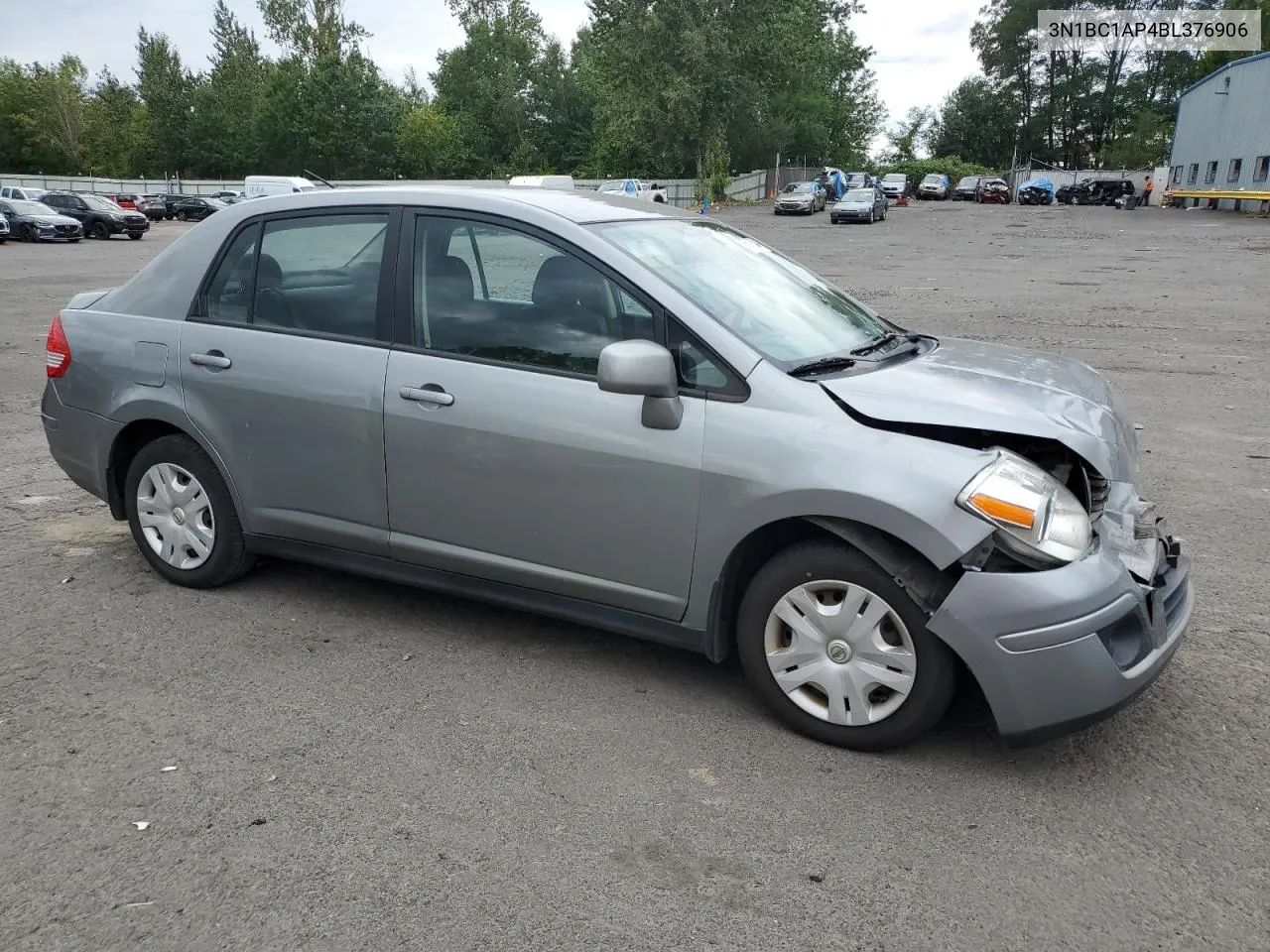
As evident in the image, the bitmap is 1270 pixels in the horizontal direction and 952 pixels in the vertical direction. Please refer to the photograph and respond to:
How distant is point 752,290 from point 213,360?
2.24 metres

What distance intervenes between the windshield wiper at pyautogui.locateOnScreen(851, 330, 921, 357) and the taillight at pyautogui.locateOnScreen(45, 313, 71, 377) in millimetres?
3491

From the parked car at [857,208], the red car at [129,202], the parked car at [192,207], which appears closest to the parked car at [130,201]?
the red car at [129,202]

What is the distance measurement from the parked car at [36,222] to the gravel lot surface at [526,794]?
110 ft

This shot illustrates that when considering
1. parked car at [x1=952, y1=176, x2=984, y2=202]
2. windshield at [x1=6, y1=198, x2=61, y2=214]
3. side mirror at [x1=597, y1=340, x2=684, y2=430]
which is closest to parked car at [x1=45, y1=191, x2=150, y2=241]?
windshield at [x1=6, y1=198, x2=61, y2=214]

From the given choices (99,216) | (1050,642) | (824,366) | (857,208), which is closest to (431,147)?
(99,216)

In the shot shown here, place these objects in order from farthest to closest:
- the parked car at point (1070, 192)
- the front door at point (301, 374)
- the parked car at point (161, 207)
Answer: the parked car at point (1070, 192) < the parked car at point (161, 207) < the front door at point (301, 374)

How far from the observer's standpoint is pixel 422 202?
4047mm

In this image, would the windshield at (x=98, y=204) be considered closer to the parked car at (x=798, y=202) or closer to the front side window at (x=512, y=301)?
the parked car at (x=798, y=202)

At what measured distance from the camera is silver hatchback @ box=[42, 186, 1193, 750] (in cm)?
307

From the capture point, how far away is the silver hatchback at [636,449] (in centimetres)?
307

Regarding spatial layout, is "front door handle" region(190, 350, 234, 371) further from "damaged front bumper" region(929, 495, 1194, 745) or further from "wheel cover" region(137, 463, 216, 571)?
"damaged front bumper" region(929, 495, 1194, 745)

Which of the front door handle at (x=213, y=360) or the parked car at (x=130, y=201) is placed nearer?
the front door handle at (x=213, y=360)

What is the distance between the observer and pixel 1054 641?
9.64 feet

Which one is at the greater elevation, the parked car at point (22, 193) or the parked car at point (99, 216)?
the parked car at point (22, 193)
